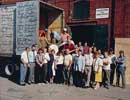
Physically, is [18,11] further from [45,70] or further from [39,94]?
[39,94]

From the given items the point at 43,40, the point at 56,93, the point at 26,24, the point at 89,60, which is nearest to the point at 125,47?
the point at 89,60

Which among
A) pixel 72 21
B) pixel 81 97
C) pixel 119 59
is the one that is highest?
pixel 72 21

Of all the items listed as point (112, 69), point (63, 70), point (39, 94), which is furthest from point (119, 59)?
point (39, 94)

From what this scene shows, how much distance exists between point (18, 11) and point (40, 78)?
346cm

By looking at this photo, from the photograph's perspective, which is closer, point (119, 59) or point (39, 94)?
point (39, 94)

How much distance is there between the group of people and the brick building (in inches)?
61.5

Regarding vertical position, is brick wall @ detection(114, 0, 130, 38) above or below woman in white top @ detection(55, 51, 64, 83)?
above

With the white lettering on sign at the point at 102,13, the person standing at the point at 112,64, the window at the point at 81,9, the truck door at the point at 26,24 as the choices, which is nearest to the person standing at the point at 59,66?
the truck door at the point at 26,24

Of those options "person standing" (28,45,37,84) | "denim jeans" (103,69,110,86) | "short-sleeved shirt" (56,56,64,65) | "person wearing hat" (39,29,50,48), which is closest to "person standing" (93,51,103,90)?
"denim jeans" (103,69,110,86)

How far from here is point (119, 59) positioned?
1973 centimetres

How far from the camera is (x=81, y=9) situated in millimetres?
24109

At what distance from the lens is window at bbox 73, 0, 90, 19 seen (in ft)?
78.0

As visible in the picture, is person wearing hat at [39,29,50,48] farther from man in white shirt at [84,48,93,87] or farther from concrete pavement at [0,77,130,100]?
man in white shirt at [84,48,93,87]

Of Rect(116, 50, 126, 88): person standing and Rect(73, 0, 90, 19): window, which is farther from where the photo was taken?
Rect(73, 0, 90, 19): window
